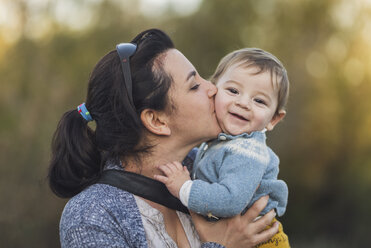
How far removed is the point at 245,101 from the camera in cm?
263

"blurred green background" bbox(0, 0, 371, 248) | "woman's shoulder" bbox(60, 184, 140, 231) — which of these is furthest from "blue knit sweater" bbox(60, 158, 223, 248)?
"blurred green background" bbox(0, 0, 371, 248)

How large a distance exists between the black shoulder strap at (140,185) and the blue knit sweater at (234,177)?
198mm

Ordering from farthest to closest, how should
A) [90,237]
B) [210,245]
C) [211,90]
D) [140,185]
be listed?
1. [211,90]
2. [140,185]
3. [210,245]
4. [90,237]

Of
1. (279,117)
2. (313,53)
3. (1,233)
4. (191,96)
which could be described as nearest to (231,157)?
(191,96)

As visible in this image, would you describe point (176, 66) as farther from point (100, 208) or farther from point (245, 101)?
point (100, 208)

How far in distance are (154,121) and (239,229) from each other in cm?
74

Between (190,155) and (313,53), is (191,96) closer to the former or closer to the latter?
(190,155)

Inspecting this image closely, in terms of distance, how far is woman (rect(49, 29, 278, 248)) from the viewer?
2.40m

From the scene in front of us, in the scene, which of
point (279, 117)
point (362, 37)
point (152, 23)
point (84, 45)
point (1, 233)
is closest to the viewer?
point (279, 117)

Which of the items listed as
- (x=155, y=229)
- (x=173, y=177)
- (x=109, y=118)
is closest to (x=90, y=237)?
(x=155, y=229)

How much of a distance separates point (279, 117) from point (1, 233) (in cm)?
544

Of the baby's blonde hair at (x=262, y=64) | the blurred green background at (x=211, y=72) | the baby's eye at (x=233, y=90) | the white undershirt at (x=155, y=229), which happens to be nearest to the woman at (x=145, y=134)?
the white undershirt at (x=155, y=229)

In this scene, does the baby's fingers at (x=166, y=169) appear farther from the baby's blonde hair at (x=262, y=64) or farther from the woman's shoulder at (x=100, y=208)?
the baby's blonde hair at (x=262, y=64)

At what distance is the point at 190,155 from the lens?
3.05 meters
